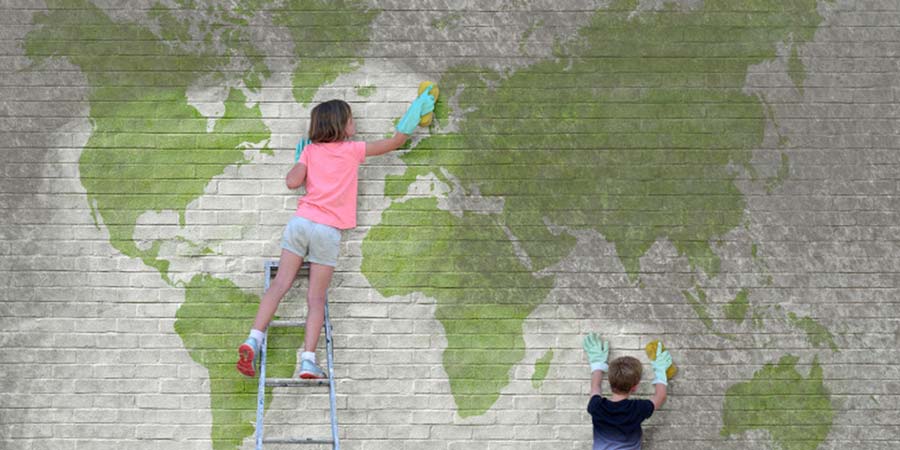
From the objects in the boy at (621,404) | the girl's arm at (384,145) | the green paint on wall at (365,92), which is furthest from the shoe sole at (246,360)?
the boy at (621,404)

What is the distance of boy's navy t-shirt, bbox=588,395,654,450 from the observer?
4.91m

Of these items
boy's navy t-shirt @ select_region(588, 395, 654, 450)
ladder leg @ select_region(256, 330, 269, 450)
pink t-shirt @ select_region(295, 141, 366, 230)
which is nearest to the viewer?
ladder leg @ select_region(256, 330, 269, 450)

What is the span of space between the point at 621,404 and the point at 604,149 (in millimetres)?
1314

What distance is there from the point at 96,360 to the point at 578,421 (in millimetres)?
2476

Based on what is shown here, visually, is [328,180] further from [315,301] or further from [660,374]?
[660,374]

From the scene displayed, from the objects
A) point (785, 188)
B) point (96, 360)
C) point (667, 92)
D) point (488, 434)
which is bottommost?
point (488, 434)

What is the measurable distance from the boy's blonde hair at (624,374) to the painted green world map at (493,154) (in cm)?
47

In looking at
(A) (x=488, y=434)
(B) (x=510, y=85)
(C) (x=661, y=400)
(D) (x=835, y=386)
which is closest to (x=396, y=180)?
(B) (x=510, y=85)

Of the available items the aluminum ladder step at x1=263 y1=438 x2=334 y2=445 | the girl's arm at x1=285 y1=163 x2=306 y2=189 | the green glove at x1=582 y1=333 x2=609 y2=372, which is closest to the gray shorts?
the girl's arm at x1=285 y1=163 x2=306 y2=189

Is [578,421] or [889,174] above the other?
[889,174]

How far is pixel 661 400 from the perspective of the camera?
5047mm

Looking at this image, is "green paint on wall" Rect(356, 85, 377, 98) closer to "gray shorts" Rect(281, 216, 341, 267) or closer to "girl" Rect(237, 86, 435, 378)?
"girl" Rect(237, 86, 435, 378)

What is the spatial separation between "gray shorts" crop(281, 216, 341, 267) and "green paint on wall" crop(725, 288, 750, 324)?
80.9 inches

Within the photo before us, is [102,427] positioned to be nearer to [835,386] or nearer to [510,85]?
[510,85]
